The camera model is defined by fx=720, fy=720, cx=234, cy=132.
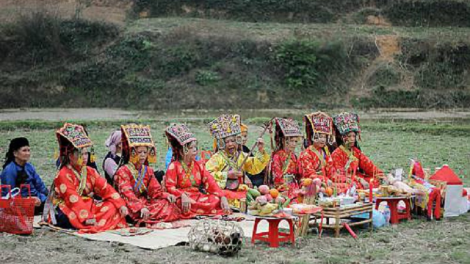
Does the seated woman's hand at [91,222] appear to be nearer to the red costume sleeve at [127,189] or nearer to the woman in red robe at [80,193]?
the woman in red robe at [80,193]

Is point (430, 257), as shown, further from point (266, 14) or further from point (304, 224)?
point (266, 14)

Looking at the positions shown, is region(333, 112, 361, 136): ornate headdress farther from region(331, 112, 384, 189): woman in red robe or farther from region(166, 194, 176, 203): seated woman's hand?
region(166, 194, 176, 203): seated woman's hand

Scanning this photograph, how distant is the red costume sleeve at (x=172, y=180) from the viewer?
9531mm

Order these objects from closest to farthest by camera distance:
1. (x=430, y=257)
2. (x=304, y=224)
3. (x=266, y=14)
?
1. (x=430, y=257)
2. (x=304, y=224)
3. (x=266, y=14)

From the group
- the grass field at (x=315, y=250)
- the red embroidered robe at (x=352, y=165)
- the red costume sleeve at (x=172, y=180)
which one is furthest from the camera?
the red embroidered robe at (x=352, y=165)

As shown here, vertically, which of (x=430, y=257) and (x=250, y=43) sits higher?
(x=250, y=43)

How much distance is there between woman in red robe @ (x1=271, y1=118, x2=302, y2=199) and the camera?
10445mm

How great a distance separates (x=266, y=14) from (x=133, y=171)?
89.8ft

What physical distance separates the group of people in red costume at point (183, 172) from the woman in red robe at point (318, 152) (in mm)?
14

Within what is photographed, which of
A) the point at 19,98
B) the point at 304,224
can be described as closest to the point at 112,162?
the point at 304,224

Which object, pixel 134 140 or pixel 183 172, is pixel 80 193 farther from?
pixel 183 172

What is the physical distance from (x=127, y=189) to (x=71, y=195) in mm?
720

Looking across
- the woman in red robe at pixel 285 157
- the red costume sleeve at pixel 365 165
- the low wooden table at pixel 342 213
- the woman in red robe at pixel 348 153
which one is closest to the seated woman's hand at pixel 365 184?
the woman in red robe at pixel 348 153

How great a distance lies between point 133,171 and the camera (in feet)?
30.3
